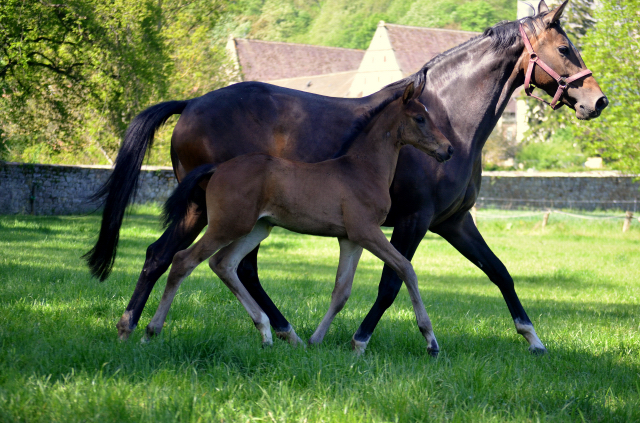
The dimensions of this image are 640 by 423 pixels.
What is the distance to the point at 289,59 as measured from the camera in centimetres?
5588

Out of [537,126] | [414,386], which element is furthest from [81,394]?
[537,126]

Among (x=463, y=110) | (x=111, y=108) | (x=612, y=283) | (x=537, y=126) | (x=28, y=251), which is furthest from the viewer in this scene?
(x=537, y=126)

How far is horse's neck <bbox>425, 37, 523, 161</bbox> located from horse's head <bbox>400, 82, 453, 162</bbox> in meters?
0.50

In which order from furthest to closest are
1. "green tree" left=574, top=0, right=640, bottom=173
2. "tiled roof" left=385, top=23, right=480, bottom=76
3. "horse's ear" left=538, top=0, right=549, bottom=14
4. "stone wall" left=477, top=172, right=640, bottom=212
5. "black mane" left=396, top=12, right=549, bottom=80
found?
"tiled roof" left=385, top=23, right=480, bottom=76, "stone wall" left=477, top=172, right=640, bottom=212, "green tree" left=574, top=0, right=640, bottom=173, "horse's ear" left=538, top=0, right=549, bottom=14, "black mane" left=396, top=12, right=549, bottom=80

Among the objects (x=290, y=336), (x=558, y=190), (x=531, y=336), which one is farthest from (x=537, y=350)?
(x=558, y=190)

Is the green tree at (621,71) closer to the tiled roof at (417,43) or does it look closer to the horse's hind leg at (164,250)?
the horse's hind leg at (164,250)

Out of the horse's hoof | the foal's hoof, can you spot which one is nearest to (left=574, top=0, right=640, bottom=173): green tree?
the foal's hoof

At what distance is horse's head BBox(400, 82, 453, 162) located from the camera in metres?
4.29

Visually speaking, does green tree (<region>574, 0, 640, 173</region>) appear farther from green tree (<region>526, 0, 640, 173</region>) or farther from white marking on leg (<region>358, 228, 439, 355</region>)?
white marking on leg (<region>358, 228, 439, 355</region>)

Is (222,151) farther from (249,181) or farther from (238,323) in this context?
(238,323)

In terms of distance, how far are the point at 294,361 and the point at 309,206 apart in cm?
103

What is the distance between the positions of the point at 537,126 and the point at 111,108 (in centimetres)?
2872

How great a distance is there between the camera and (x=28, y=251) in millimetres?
9648

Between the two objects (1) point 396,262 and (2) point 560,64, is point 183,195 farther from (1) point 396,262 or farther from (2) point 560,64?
(2) point 560,64
